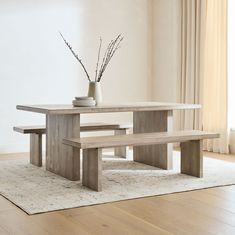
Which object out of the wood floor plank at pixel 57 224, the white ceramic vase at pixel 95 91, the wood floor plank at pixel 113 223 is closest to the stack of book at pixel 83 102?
the white ceramic vase at pixel 95 91

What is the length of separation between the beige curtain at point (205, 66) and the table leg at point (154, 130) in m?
1.25

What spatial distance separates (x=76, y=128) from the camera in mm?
4074

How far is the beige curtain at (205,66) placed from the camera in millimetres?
5586

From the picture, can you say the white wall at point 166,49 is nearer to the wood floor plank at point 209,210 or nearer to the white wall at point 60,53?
the white wall at point 60,53

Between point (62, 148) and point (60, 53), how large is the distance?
1.98 meters

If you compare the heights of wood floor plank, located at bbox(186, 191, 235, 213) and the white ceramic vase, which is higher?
the white ceramic vase

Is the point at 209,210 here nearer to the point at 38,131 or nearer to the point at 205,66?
the point at 38,131

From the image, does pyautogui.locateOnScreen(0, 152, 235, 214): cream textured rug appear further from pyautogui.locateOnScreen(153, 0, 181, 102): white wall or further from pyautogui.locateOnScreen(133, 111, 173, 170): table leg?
pyautogui.locateOnScreen(153, 0, 181, 102): white wall

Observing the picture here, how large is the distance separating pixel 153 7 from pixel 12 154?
2653 millimetres

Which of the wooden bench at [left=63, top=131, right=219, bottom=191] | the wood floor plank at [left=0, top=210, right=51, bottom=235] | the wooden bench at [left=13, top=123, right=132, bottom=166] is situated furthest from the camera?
the wooden bench at [left=13, top=123, right=132, bottom=166]

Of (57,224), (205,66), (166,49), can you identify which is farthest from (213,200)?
(166,49)

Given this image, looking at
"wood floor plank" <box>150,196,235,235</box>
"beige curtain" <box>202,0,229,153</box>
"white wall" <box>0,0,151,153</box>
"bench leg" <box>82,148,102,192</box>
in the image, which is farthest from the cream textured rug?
"white wall" <box>0,0,151,153</box>

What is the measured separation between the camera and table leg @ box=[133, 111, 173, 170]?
4.45m

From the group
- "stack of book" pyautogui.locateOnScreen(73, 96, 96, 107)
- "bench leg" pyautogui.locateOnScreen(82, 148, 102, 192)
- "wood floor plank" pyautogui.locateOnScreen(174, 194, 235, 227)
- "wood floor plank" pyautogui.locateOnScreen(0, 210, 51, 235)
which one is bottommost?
"wood floor plank" pyautogui.locateOnScreen(0, 210, 51, 235)
